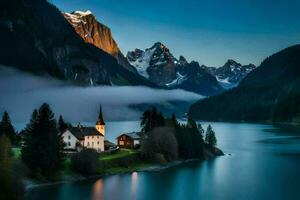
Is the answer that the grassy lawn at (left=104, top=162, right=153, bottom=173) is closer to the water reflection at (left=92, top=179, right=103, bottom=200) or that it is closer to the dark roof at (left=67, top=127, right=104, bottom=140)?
the water reflection at (left=92, top=179, right=103, bottom=200)

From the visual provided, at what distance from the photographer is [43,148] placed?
83.4 meters

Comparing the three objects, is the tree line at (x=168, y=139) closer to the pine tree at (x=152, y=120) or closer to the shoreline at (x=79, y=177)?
the pine tree at (x=152, y=120)

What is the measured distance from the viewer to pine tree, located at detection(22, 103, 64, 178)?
271ft

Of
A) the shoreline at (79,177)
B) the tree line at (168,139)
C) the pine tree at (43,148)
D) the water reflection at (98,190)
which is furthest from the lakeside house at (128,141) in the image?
the pine tree at (43,148)

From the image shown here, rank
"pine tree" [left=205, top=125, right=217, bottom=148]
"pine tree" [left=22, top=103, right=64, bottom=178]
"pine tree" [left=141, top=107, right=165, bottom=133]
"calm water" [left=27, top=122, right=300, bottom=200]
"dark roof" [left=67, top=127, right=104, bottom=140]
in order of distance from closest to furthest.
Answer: "calm water" [left=27, top=122, right=300, bottom=200] → "pine tree" [left=22, top=103, right=64, bottom=178] → "dark roof" [left=67, top=127, right=104, bottom=140] → "pine tree" [left=141, top=107, right=165, bottom=133] → "pine tree" [left=205, top=125, right=217, bottom=148]

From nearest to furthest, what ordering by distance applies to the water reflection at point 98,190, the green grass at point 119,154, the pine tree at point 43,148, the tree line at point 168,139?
the water reflection at point 98,190, the pine tree at point 43,148, the green grass at point 119,154, the tree line at point 168,139

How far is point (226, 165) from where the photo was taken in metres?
115

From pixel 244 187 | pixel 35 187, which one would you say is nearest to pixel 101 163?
pixel 35 187

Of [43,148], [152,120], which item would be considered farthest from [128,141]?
[43,148]

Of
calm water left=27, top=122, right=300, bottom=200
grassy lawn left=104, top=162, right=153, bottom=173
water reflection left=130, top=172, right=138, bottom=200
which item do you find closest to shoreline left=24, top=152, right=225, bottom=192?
grassy lawn left=104, top=162, right=153, bottom=173

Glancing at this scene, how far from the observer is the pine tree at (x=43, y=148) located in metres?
82.5

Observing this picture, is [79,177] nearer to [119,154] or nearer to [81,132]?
[119,154]

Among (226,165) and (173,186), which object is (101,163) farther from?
(226,165)

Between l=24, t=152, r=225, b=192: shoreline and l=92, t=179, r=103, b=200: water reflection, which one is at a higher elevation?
l=24, t=152, r=225, b=192: shoreline
